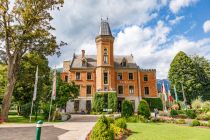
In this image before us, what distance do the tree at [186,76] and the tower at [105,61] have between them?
16504mm

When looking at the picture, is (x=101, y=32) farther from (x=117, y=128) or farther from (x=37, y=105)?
(x=117, y=128)

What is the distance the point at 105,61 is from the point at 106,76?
3.26 metres

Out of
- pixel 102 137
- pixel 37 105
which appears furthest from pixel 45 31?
pixel 102 137

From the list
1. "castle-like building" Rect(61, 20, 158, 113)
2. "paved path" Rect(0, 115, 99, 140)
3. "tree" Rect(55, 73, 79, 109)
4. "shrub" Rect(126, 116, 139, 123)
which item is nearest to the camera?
"paved path" Rect(0, 115, 99, 140)

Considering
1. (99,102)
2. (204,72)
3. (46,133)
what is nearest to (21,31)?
(46,133)

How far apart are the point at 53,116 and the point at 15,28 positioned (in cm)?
1085

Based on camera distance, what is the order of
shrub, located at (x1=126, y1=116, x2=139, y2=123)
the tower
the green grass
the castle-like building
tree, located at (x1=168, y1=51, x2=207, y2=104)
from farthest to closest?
tree, located at (x1=168, y1=51, x2=207, y2=104) → the castle-like building → the tower → shrub, located at (x1=126, y1=116, x2=139, y2=123) → the green grass

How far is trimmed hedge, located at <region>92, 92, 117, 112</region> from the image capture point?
126 feet

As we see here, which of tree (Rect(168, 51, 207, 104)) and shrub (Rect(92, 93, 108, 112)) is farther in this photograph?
tree (Rect(168, 51, 207, 104))

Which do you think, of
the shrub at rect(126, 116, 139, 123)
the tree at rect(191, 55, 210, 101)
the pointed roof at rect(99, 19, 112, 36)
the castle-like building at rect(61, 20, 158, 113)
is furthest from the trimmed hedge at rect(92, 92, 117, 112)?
the tree at rect(191, 55, 210, 101)

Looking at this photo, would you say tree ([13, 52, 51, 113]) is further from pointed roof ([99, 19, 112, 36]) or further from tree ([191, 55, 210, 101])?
→ tree ([191, 55, 210, 101])

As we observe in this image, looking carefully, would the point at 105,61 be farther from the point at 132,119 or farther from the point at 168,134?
the point at 168,134

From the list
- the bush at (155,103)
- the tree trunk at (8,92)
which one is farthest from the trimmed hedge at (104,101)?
the tree trunk at (8,92)

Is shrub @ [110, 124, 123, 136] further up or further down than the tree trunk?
further down
